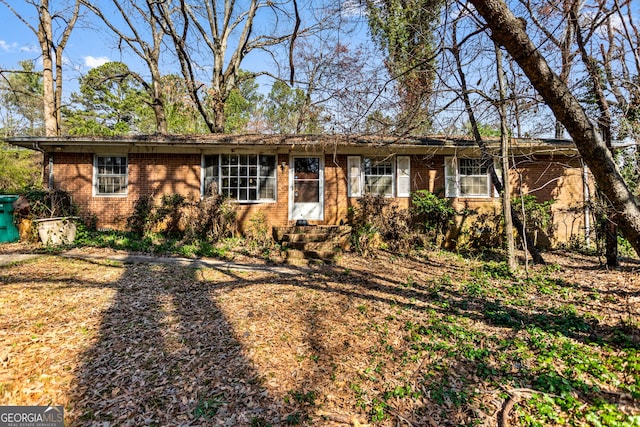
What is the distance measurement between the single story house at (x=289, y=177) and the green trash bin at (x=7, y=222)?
1.42 meters

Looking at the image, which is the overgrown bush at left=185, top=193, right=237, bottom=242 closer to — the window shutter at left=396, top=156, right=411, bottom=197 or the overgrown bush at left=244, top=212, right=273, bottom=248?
the overgrown bush at left=244, top=212, right=273, bottom=248

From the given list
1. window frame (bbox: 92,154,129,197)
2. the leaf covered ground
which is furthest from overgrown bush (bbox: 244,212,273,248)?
window frame (bbox: 92,154,129,197)

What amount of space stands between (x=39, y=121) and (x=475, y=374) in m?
35.8

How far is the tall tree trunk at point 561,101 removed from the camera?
2482 mm

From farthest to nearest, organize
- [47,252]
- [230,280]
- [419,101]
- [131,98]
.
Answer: [131,98]
[47,252]
[230,280]
[419,101]

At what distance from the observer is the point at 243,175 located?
984 cm

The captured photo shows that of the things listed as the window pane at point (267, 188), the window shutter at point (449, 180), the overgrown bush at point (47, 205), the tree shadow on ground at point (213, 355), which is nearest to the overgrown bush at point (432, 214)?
the window shutter at point (449, 180)

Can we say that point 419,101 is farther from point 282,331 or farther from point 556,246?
point 556,246

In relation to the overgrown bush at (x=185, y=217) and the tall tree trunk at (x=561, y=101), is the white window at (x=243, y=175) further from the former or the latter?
the tall tree trunk at (x=561, y=101)

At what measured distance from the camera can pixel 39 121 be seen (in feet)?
85.5

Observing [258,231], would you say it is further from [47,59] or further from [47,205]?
[47,59]

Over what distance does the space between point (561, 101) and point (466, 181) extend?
8.04m

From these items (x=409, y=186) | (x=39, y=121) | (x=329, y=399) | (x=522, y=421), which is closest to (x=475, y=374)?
(x=522, y=421)

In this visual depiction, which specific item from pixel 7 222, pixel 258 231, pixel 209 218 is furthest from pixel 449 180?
pixel 7 222
